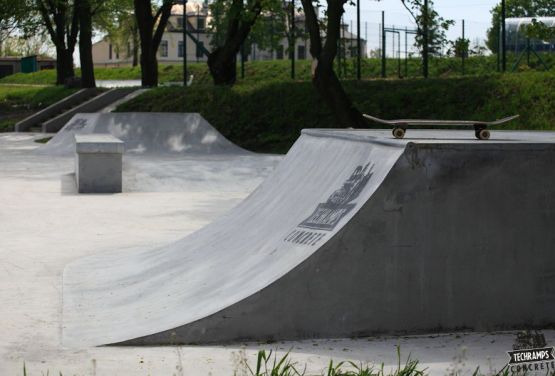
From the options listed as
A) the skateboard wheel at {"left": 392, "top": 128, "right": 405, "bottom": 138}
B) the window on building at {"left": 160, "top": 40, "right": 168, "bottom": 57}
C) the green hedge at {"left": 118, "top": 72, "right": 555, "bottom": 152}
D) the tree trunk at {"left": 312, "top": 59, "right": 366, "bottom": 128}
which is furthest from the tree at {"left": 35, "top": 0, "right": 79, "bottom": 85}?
the window on building at {"left": 160, "top": 40, "right": 168, "bottom": 57}

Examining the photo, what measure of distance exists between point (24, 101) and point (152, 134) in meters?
19.3

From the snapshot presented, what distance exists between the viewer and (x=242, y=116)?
95.4 feet

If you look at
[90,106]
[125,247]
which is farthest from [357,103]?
[125,247]

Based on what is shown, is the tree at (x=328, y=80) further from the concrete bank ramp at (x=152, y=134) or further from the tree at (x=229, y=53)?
the tree at (x=229, y=53)

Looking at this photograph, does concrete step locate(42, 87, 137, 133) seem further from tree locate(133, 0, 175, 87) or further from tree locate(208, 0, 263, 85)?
tree locate(208, 0, 263, 85)

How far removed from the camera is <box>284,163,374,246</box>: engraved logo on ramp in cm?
648

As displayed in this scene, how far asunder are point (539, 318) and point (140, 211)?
8111 millimetres

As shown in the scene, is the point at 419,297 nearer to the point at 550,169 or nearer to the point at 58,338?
the point at 550,169

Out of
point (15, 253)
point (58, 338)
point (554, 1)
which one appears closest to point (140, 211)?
point (15, 253)

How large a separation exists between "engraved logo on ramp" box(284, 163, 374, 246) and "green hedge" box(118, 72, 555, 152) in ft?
55.4

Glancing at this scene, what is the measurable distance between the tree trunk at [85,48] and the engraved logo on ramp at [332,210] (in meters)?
32.7

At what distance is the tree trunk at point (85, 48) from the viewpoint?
39.1 meters

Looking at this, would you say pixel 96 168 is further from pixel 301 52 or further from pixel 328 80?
pixel 301 52

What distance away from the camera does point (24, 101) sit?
41.9 m
